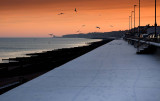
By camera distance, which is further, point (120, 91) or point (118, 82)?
point (118, 82)

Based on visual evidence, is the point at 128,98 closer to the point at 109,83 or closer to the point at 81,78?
the point at 109,83

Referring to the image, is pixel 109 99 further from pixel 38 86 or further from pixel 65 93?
pixel 38 86

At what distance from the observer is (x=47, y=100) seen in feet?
29.7

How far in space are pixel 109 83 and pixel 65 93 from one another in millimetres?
2652

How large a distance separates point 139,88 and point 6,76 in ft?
65.3

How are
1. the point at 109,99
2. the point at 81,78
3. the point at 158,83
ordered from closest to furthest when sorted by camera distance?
the point at 109,99, the point at 158,83, the point at 81,78

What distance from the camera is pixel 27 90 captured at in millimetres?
10773

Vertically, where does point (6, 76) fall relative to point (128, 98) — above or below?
below

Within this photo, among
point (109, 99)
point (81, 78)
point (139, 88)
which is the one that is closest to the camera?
point (109, 99)

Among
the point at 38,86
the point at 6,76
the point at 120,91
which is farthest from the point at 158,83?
the point at 6,76

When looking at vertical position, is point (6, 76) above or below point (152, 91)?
below

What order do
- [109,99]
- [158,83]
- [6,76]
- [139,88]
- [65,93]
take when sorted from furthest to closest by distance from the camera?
[6,76] → [158,83] → [139,88] → [65,93] → [109,99]

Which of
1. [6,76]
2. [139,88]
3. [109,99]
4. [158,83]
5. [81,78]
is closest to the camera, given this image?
[109,99]

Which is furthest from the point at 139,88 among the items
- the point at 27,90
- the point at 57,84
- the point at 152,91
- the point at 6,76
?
the point at 6,76
